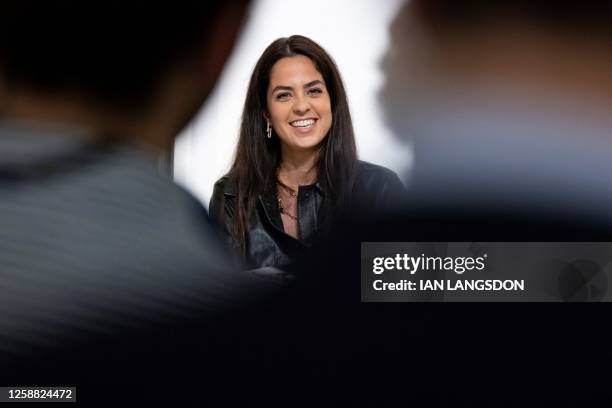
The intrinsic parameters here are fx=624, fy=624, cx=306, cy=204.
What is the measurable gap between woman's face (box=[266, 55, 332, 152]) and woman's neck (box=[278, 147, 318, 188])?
40 mm

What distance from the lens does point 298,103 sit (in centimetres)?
219

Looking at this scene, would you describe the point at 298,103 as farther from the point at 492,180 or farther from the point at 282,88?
the point at 492,180

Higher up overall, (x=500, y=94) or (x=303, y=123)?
(x=500, y=94)

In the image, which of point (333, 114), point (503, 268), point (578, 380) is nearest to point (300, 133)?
point (333, 114)

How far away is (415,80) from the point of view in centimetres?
227

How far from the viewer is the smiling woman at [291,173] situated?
2.21 metres

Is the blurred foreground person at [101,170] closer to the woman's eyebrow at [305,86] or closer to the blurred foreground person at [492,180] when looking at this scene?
the woman's eyebrow at [305,86]

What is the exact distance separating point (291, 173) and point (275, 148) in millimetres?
108

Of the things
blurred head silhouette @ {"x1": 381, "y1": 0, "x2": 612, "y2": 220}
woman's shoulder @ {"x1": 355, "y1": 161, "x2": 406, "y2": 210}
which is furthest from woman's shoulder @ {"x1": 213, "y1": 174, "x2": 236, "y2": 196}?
blurred head silhouette @ {"x1": 381, "y1": 0, "x2": 612, "y2": 220}

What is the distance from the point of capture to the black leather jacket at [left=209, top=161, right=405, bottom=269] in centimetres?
226

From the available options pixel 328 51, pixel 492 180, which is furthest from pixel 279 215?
pixel 492 180

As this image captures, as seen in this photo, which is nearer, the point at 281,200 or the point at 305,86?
the point at 305,86

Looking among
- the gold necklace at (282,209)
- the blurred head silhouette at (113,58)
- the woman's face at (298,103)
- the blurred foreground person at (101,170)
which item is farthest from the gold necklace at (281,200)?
the blurred head silhouette at (113,58)

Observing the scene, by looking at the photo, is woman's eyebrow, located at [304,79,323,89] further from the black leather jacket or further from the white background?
the black leather jacket
